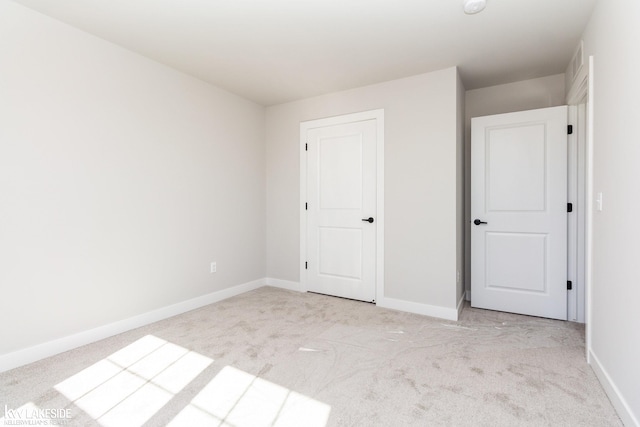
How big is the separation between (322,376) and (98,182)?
7.48 ft

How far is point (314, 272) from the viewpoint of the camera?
3.97 metres

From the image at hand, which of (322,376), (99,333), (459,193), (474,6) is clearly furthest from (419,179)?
(99,333)

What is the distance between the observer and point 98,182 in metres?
2.53

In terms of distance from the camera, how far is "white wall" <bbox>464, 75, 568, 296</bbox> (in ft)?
10.6

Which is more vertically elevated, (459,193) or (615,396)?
(459,193)

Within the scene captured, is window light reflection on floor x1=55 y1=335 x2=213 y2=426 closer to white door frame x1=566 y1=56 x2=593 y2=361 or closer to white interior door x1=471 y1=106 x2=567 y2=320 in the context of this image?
white door frame x1=566 y1=56 x2=593 y2=361

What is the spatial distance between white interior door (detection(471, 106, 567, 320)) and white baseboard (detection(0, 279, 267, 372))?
9.61ft

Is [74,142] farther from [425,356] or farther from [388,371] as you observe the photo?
[425,356]

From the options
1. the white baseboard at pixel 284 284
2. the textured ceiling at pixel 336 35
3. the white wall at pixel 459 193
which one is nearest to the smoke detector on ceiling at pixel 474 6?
the textured ceiling at pixel 336 35

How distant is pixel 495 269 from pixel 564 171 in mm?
1146

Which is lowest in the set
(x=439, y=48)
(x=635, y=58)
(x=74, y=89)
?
(x=635, y=58)

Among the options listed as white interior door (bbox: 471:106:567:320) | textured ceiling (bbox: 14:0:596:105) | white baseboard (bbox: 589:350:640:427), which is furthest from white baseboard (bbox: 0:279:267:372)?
white baseboard (bbox: 589:350:640:427)

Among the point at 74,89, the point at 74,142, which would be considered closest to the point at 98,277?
the point at 74,142

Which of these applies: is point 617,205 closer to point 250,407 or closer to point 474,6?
point 474,6
